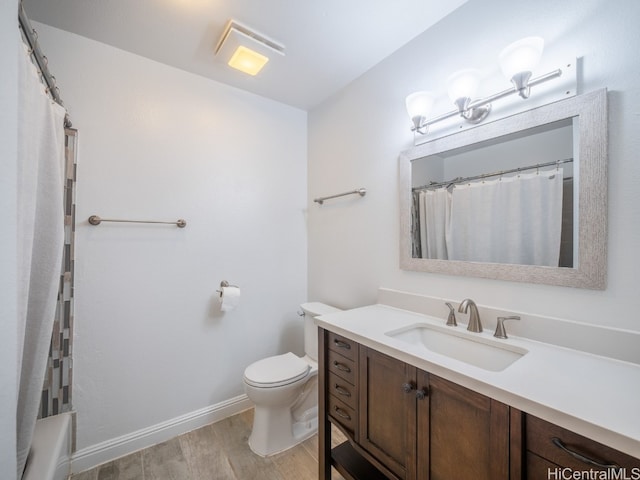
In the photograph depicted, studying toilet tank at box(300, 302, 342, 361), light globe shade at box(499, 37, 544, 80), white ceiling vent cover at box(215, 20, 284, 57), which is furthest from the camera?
toilet tank at box(300, 302, 342, 361)

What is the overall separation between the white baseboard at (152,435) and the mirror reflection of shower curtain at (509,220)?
1852 millimetres

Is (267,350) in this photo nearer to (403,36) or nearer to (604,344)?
(604,344)

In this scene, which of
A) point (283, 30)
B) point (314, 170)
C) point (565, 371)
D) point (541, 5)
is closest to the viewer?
point (565, 371)

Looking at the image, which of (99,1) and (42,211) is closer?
(42,211)

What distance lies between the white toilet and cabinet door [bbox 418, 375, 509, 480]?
0.88 metres

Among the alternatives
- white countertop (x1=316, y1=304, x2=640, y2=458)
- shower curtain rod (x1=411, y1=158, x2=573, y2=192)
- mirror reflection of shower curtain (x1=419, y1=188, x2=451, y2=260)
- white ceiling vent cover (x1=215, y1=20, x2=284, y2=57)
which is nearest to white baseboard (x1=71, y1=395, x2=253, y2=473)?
white countertop (x1=316, y1=304, x2=640, y2=458)

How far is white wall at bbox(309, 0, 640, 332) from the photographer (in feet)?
3.02

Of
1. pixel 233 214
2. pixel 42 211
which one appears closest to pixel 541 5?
pixel 233 214

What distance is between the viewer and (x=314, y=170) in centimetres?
231

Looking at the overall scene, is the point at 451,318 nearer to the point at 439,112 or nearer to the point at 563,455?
the point at 563,455

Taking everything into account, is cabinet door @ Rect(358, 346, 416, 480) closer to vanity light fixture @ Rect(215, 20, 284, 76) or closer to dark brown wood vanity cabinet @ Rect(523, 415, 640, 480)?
dark brown wood vanity cabinet @ Rect(523, 415, 640, 480)

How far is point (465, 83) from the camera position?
1213mm

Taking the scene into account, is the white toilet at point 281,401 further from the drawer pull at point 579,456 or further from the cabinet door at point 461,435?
the drawer pull at point 579,456

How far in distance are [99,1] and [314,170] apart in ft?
5.05
